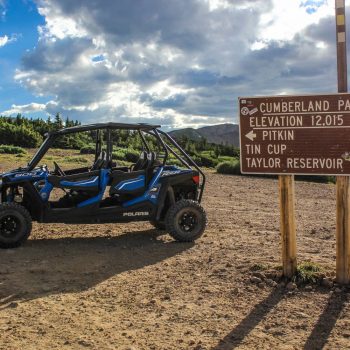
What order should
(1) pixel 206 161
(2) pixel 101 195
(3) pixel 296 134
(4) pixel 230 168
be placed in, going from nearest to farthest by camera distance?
(3) pixel 296 134 → (2) pixel 101 195 → (4) pixel 230 168 → (1) pixel 206 161

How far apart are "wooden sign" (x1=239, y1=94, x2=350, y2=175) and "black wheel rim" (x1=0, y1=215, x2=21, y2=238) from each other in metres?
3.64

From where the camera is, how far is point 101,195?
7957 mm

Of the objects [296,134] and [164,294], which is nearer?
[164,294]

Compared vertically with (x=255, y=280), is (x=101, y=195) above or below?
above

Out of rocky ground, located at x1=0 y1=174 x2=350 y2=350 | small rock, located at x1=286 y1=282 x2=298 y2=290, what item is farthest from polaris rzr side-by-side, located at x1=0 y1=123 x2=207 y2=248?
small rock, located at x1=286 y1=282 x2=298 y2=290

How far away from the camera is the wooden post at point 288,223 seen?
231 inches

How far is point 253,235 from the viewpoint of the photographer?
8.62 meters

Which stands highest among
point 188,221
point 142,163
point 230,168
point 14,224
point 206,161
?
point 206,161

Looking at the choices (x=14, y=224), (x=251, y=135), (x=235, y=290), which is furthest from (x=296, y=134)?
(x=14, y=224)

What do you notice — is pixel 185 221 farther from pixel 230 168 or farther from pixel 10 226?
pixel 230 168

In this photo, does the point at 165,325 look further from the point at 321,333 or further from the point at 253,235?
the point at 253,235

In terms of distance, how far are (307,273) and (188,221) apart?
9.02 feet

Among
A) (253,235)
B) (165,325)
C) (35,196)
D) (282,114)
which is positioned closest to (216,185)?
(253,235)

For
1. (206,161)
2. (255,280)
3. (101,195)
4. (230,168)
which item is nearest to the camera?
(255,280)
